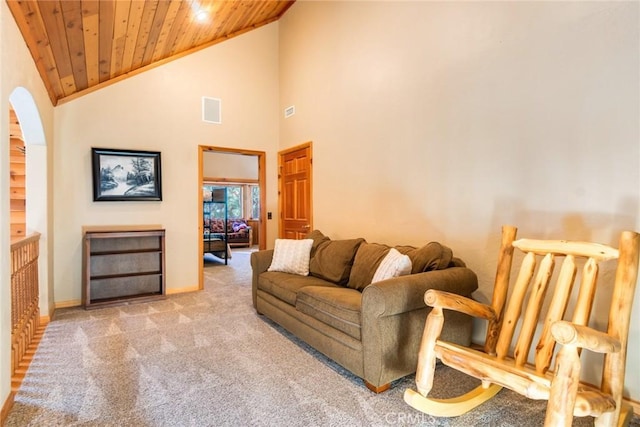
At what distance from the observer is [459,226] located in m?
2.73

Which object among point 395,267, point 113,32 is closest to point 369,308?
point 395,267

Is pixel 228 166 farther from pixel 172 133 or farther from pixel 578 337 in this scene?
pixel 578 337

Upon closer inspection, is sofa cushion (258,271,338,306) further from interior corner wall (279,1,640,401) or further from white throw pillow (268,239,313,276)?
interior corner wall (279,1,640,401)

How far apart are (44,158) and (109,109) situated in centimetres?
101

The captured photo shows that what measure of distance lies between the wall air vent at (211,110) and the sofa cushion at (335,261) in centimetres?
263

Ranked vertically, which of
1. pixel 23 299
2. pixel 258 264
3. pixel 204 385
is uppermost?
pixel 258 264

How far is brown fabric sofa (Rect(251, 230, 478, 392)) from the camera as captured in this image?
1.99 metres

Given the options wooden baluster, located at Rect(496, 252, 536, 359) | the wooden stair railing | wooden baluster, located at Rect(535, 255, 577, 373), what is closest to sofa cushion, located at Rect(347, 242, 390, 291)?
wooden baluster, located at Rect(496, 252, 536, 359)

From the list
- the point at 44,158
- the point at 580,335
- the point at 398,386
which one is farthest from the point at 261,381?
the point at 44,158

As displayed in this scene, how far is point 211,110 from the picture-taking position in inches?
186

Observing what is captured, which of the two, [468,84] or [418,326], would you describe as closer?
[418,326]

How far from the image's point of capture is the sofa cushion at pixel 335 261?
10.1ft

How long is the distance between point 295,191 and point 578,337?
4.05 metres

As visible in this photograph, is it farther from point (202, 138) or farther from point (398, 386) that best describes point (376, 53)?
point (398, 386)
